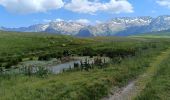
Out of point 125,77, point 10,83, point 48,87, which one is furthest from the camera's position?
point 125,77

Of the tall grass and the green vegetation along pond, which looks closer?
the tall grass

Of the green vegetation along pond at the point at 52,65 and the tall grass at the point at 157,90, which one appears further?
the green vegetation along pond at the point at 52,65

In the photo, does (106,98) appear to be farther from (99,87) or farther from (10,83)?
(10,83)

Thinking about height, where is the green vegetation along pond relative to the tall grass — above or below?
below

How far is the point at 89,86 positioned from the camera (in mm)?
36438

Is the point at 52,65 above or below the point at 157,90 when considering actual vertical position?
below

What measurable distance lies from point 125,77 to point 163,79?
517cm

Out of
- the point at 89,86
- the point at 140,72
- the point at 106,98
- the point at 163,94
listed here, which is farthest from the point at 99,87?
the point at 140,72

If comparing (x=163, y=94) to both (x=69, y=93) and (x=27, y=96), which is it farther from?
(x=27, y=96)

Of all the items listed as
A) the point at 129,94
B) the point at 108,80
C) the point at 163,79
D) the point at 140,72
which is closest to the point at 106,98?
the point at 129,94

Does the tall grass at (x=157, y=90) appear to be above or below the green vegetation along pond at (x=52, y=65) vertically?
above

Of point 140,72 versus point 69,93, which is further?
point 140,72

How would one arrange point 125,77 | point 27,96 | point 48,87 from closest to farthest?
point 27,96 → point 48,87 → point 125,77

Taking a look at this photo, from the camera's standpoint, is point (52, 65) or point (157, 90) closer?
point (157, 90)
